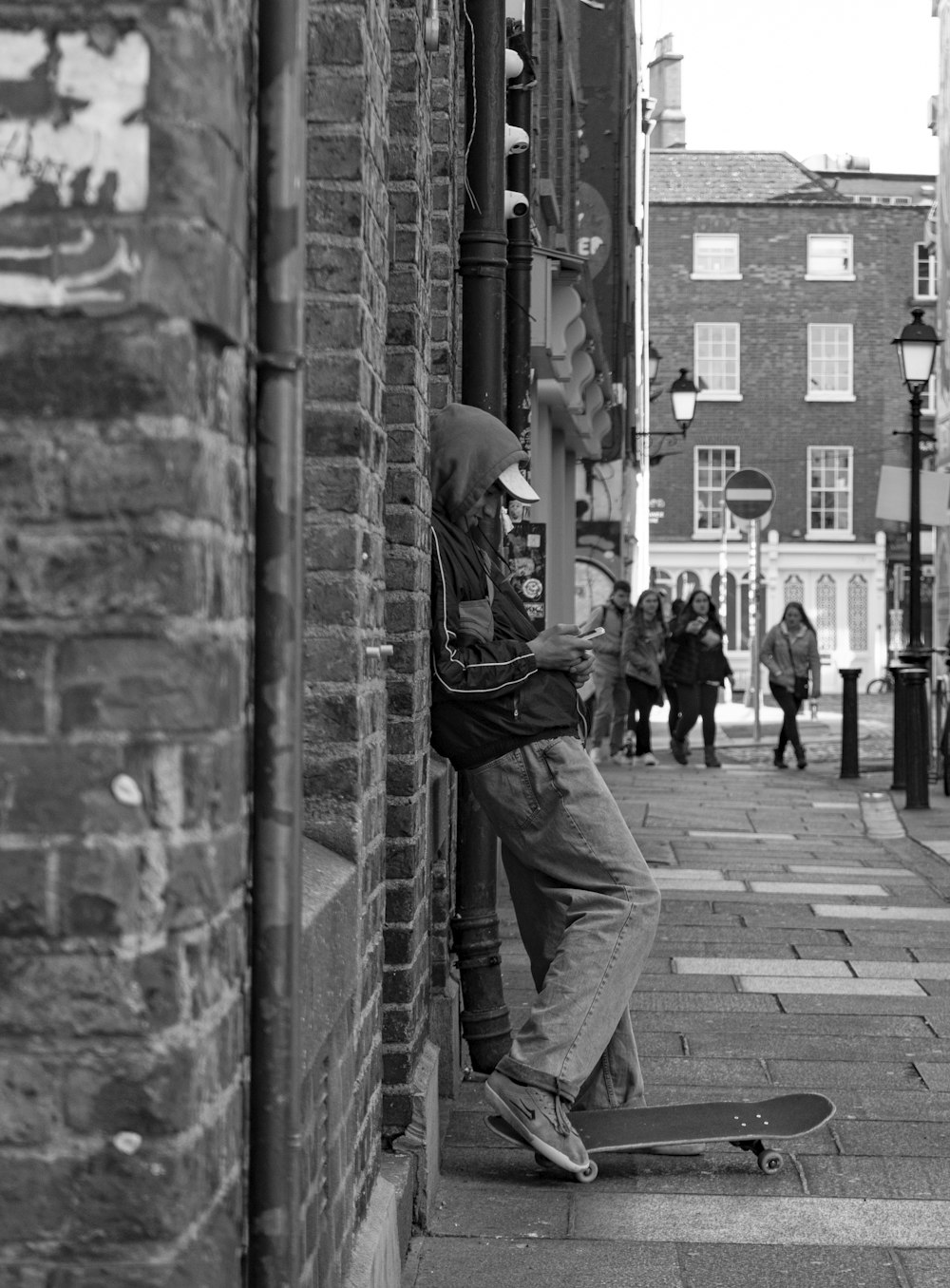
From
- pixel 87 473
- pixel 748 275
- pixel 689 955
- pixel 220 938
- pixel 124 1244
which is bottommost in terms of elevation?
pixel 689 955

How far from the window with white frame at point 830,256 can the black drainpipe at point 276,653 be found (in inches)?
1915

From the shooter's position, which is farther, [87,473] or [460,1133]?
[460,1133]

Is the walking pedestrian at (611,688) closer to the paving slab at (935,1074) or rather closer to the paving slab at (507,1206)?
the paving slab at (935,1074)

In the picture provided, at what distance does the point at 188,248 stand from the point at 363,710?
157cm

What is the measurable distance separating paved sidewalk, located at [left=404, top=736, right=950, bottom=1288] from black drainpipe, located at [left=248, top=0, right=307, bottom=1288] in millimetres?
1826

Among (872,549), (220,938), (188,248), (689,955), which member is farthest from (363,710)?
(872,549)

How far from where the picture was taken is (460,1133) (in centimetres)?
498

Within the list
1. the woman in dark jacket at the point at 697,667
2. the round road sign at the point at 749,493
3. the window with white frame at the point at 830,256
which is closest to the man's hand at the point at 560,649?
the woman in dark jacket at the point at 697,667

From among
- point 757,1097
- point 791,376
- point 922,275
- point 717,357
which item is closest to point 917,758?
point 757,1097

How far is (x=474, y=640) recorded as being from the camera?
4457 mm

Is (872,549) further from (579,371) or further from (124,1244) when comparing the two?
(124,1244)

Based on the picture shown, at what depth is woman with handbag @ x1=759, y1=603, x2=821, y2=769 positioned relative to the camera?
18.6 m

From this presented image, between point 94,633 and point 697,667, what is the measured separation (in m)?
16.9

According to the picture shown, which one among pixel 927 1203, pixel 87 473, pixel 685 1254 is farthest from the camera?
pixel 927 1203
